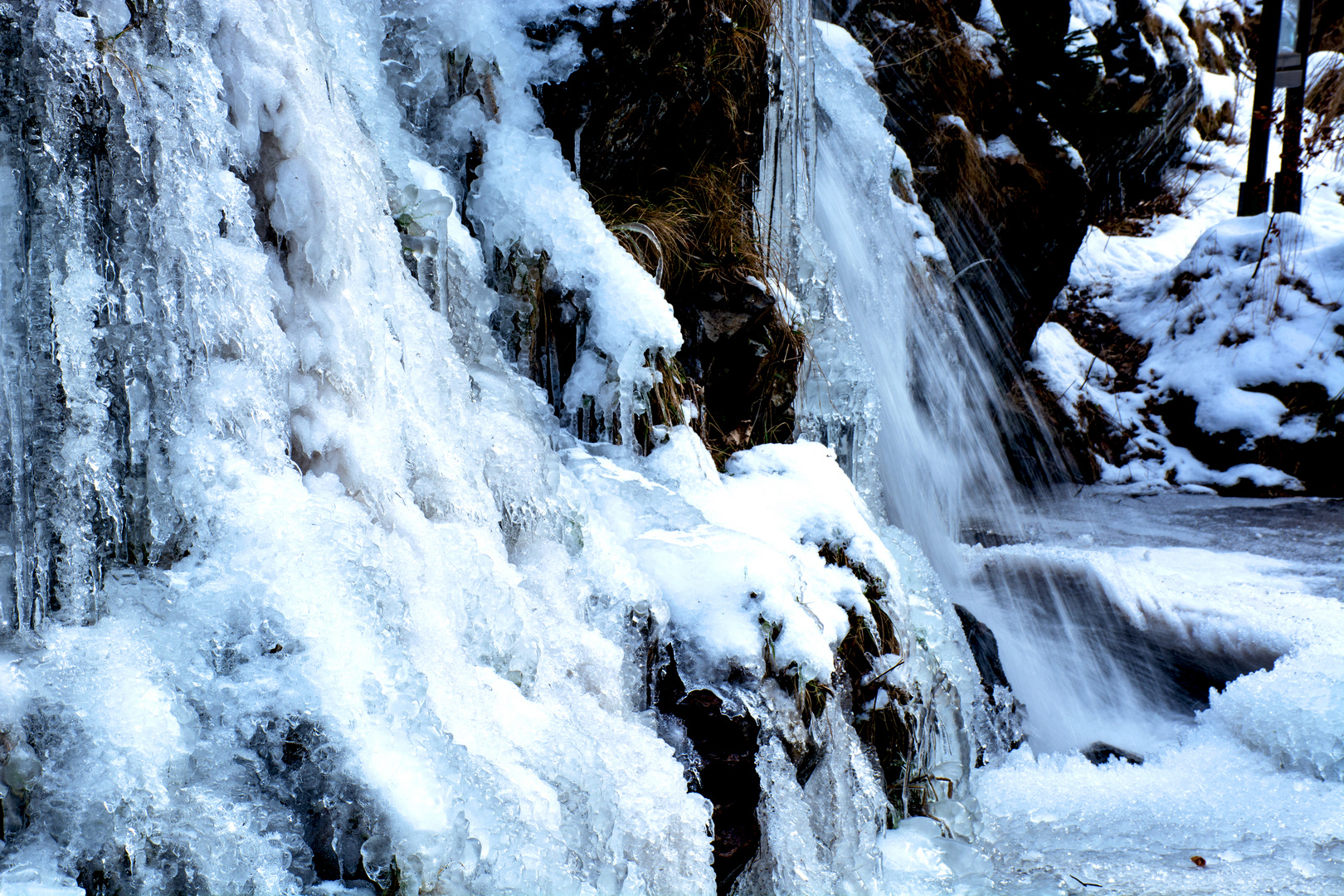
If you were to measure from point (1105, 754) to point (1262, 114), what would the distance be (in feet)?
19.0

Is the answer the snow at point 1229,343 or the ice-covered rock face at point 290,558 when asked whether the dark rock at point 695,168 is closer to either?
the ice-covered rock face at point 290,558

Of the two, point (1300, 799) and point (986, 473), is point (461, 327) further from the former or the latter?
point (986, 473)

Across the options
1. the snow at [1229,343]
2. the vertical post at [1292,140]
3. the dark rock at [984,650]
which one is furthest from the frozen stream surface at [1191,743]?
the vertical post at [1292,140]

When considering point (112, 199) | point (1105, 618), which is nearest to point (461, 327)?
point (112, 199)

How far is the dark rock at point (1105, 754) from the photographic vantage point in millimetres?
3256

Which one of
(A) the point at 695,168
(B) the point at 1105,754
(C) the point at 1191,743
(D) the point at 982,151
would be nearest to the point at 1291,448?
(D) the point at 982,151

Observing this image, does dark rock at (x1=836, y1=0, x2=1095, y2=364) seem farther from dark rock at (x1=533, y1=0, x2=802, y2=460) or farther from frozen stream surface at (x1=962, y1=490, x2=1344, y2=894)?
dark rock at (x1=533, y1=0, x2=802, y2=460)

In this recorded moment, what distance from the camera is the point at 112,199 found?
1.34 metres

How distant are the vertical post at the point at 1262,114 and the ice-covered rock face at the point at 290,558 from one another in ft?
22.5

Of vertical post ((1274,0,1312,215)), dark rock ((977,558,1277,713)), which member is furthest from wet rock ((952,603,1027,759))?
vertical post ((1274,0,1312,215))

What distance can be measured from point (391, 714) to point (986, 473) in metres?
5.25

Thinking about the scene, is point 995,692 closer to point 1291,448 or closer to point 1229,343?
point 1291,448

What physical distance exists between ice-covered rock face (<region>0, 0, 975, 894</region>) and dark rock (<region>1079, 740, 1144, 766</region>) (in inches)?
55.8

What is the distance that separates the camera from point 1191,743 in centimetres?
332
